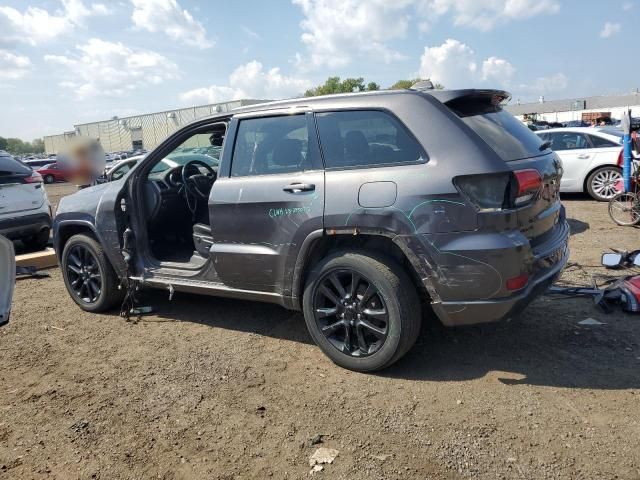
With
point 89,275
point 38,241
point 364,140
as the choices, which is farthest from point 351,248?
point 38,241

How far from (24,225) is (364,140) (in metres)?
6.28

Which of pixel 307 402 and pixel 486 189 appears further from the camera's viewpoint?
pixel 307 402

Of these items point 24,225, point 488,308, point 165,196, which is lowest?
point 488,308

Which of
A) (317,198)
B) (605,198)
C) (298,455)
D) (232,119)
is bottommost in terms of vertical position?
(298,455)

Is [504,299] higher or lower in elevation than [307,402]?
higher

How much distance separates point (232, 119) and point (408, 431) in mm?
2642

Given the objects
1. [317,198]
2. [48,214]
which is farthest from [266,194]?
[48,214]

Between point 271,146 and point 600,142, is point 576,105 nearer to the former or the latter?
point 600,142

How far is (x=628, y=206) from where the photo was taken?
7859 millimetres

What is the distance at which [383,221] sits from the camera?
323 centimetres

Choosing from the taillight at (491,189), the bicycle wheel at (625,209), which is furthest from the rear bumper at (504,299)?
the bicycle wheel at (625,209)

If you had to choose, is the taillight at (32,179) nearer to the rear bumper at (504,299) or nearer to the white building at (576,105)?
the rear bumper at (504,299)

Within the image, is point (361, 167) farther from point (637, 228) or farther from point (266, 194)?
point (637, 228)

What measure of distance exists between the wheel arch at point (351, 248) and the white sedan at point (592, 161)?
788cm
